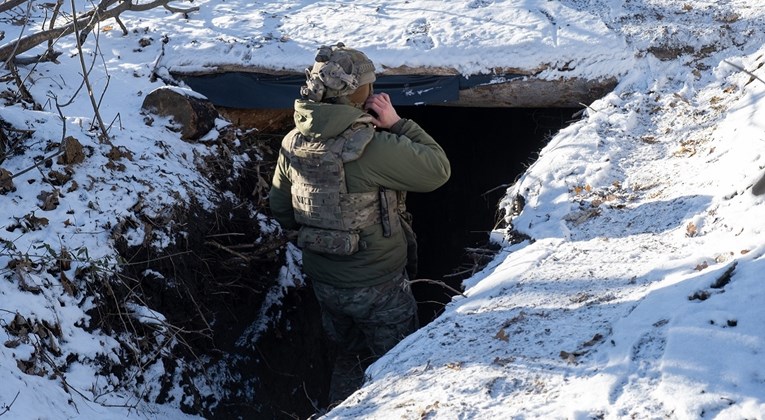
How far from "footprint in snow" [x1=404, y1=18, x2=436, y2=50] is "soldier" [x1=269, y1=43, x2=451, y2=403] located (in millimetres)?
1875

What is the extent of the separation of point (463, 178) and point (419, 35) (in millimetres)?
2445

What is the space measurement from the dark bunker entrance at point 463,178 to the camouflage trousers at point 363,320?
9.75 ft

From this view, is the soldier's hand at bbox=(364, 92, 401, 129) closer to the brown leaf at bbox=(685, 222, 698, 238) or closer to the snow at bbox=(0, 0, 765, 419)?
the snow at bbox=(0, 0, 765, 419)

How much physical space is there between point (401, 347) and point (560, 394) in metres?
1.07

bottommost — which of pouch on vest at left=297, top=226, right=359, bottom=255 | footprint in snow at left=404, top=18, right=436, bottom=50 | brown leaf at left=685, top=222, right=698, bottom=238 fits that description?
pouch on vest at left=297, top=226, right=359, bottom=255

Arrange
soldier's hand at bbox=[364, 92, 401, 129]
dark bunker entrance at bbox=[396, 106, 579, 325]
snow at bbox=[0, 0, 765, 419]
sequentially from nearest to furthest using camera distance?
1. snow at bbox=[0, 0, 765, 419]
2. soldier's hand at bbox=[364, 92, 401, 129]
3. dark bunker entrance at bbox=[396, 106, 579, 325]

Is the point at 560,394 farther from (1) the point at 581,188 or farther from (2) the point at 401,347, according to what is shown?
(1) the point at 581,188

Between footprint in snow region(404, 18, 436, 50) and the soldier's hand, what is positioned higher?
the soldier's hand

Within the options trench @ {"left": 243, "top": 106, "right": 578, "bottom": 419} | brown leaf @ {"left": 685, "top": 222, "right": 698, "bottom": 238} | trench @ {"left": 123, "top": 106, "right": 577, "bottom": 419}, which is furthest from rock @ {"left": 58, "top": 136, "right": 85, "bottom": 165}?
brown leaf @ {"left": 685, "top": 222, "right": 698, "bottom": 238}

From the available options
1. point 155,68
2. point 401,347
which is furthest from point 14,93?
point 401,347

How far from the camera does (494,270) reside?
461 cm

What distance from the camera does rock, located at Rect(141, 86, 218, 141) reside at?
243 inches

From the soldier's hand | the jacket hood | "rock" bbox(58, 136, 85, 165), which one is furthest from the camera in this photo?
"rock" bbox(58, 136, 85, 165)

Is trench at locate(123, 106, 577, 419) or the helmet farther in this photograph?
trench at locate(123, 106, 577, 419)
